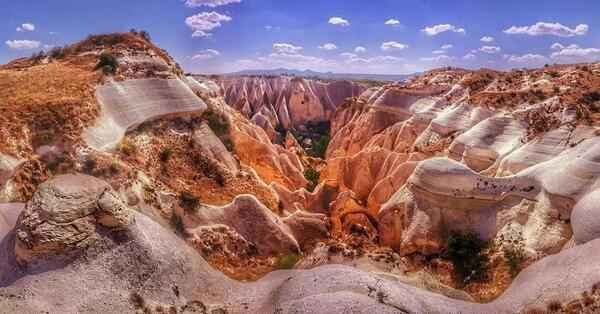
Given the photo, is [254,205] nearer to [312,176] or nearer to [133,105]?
[133,105]

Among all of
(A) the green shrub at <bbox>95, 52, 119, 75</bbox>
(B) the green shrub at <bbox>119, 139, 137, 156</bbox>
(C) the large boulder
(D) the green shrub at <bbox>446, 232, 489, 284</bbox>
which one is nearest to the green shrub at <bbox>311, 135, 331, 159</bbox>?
(A) the green shrub at <bbox>95, 52, 119, 75</bbox>

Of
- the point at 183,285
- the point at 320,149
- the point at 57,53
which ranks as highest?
the point at 57,53

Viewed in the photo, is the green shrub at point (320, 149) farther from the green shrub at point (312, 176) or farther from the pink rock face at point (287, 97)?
the pink rock face at point (287, 97)

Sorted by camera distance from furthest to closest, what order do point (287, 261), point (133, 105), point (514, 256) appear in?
point (133, 105) < point (287, 261) < point (514, 256)

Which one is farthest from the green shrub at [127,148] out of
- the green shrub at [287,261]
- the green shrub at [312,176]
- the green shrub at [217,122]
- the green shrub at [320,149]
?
the green shrub at [320,149]

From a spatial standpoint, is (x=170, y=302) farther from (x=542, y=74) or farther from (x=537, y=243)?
(x=542, y=74)

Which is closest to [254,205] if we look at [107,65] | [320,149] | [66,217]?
[66,217]

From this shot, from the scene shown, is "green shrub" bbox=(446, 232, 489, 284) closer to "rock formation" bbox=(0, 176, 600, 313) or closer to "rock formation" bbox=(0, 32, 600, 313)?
"rock formation" bbox=(0, 32, 600, 313)
